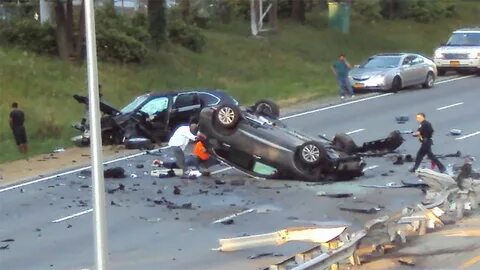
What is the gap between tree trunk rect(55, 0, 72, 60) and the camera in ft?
125

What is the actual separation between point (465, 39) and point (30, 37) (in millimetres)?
18497

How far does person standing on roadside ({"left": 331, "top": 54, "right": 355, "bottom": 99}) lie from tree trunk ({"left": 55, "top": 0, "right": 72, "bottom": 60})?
940 centimetres

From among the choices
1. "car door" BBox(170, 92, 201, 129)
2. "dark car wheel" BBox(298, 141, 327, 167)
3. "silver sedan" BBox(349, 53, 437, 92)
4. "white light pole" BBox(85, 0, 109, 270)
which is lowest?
"silver sedan" BBox(349, 53, 437, 92)

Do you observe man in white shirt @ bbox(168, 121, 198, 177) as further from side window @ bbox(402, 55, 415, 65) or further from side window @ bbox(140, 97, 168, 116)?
side window @ bbox(402, 55, 415, 65)

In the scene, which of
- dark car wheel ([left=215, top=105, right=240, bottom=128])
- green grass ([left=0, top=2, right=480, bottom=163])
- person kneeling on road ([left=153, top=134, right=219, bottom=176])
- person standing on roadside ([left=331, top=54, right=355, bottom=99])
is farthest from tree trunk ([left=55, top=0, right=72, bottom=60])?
dark car wheel ([left=215, top=105, right=240, bottom=128])

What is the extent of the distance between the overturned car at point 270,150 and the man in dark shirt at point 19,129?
632 cm

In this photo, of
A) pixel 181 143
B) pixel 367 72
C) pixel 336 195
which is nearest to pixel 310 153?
pixel 336 195

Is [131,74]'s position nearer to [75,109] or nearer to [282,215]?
[75,109]

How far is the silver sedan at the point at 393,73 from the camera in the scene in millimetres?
38188

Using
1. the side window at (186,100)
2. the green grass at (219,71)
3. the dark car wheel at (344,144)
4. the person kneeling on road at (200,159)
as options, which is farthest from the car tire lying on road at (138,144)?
the dark car wheel at (344,144)

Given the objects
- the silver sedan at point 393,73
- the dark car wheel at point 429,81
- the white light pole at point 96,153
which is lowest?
the dark car wheel at point 429,81

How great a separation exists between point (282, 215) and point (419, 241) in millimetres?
3534

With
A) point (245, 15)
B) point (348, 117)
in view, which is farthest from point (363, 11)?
point (348, 117)

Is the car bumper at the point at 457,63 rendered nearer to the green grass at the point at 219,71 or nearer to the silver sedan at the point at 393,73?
the silver sedan at the point at 393,73
